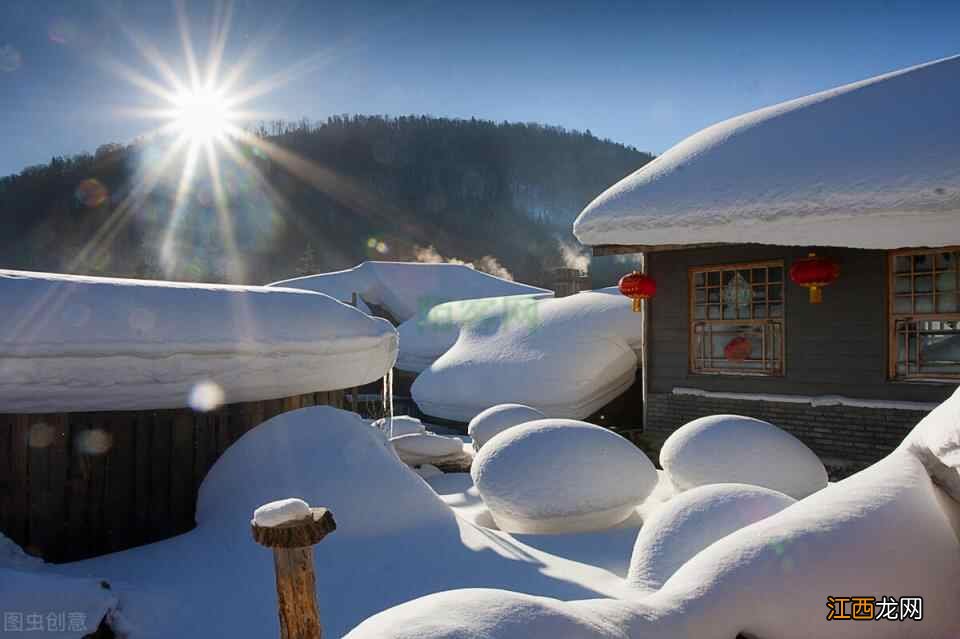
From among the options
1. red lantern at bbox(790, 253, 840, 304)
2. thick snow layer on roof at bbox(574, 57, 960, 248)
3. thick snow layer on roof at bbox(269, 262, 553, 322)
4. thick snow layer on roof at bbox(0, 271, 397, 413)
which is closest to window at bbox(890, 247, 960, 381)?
red lantern at bbox(790, 253, 840, 304)

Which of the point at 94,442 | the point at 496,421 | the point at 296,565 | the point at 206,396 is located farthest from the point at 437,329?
the point at 296,565

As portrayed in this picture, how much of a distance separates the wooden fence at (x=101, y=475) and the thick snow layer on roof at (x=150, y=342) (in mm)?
148

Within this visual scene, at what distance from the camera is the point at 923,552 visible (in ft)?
7.25

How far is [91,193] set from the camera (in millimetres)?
63844

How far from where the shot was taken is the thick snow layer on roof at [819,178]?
6434 millimetres

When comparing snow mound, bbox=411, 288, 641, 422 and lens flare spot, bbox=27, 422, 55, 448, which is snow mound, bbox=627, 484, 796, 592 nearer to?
lens flare spot, bbox=27, 422, 55, 448

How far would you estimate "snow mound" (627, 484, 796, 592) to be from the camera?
397cm

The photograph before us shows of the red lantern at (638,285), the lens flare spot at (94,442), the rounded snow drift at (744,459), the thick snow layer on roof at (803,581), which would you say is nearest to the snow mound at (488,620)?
the thick snow layer on roof at (803,581)

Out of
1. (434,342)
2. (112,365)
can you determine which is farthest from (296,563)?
(434,342)

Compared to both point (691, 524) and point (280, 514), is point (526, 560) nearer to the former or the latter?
point (691, 524)

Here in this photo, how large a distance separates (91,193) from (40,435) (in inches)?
2723

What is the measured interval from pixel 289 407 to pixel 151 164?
7816cm

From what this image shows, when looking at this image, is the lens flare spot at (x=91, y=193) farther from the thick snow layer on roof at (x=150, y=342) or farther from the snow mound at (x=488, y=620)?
the snow mound at (x=488, y=620)

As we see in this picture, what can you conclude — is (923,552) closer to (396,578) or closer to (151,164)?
(396,578)
